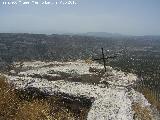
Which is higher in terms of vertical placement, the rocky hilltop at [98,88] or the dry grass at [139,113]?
the rocky hilltop at [98,88]

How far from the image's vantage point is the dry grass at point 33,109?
920 cm

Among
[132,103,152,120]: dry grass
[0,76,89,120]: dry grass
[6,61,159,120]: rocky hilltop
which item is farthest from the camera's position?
[132,103,152,120]: dry grass

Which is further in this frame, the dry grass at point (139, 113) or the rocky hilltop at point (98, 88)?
the dry grass at point (139, 113)

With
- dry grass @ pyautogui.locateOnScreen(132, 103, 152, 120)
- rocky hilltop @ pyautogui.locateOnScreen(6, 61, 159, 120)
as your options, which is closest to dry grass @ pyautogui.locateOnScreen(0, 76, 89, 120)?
rocky hilltop @ pyautogui.locateOnScreen(6, 61, 159, 120)

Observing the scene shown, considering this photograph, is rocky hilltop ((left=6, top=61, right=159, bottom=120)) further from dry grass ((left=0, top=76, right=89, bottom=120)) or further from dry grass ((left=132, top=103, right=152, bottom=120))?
dry grass ((left=0, top=76, right=89, bottom=120))

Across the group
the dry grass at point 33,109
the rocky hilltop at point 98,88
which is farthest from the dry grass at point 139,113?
the dry grass at point 33,109

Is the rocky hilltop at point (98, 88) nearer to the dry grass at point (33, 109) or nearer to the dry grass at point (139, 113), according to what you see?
the dry grass at point (139, 113)

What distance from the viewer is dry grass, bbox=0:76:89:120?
9195 millimetres

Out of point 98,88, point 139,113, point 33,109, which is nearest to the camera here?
point 33,109

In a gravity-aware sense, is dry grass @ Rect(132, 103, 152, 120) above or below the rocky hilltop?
below

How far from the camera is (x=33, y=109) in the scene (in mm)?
9281

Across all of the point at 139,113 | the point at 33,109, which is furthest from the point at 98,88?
the point at 33,109

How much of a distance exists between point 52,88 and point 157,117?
4358 millimetres

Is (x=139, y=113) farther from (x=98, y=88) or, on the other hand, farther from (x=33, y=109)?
(x=33, y=109)
